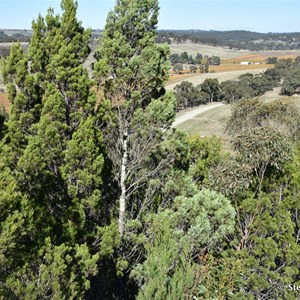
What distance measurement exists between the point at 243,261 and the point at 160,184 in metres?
4.39

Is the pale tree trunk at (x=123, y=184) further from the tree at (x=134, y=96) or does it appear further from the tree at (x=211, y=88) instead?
the tree at (x=211, y=88)

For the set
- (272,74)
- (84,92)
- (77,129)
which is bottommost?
(272,74)

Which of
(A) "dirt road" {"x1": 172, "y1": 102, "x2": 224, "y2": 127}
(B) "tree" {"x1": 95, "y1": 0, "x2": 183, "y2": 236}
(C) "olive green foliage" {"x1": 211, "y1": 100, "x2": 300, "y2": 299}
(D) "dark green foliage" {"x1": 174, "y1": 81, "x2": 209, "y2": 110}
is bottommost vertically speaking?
(A) "dirt road" {"x1": 172, "y1": 102, "x2": 224, "y2": 127}

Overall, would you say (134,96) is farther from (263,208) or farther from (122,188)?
(263,208)

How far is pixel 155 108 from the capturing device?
14352 millimetres

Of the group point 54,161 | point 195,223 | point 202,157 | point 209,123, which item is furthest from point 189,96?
point 54,161

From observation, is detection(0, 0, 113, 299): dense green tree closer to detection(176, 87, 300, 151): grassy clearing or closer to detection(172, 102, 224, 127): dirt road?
detection(176, 87, 300, 151): grassy clearing

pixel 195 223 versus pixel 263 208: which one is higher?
pixel 195 223

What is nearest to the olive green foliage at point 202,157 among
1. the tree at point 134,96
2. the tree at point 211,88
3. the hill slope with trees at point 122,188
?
the hill slope with trees at point 122,188

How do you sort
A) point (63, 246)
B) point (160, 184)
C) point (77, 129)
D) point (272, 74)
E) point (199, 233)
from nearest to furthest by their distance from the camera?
point (63, 246) → point (77, 129) → point (199, 233) → point (160, 184) → point (272, 74)

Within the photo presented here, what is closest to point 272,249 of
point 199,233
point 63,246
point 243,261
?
point 243,261

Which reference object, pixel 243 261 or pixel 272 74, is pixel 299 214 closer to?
pixel 243 261

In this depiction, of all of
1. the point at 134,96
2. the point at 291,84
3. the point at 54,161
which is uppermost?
the point at 134,96

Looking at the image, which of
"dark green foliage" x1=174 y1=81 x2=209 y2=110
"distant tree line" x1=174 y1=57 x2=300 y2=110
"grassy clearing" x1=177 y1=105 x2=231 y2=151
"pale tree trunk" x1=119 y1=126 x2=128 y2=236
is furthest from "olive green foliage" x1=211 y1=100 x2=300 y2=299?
"dark green foliage" x1=174 y1=81 x2=209 y2=110
